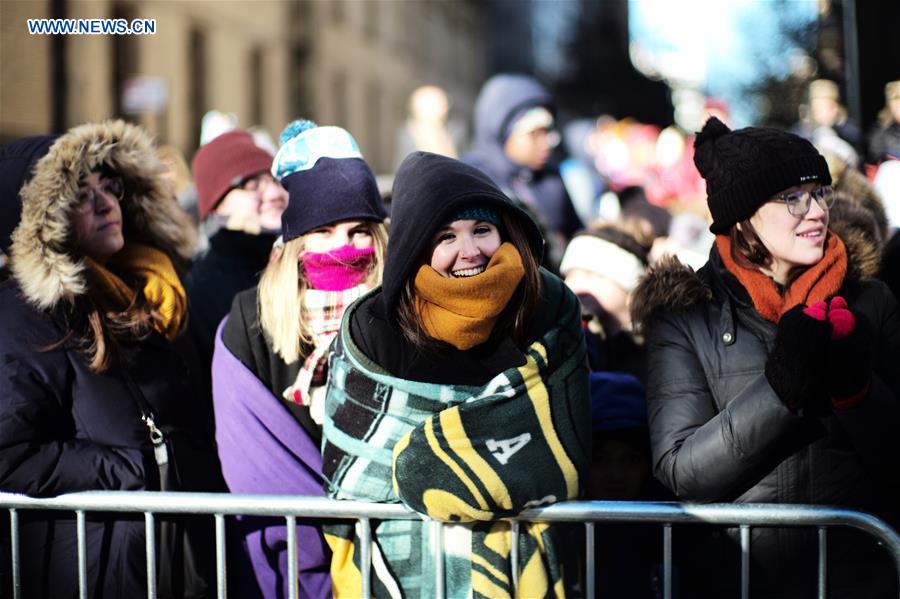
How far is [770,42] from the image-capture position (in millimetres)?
9469

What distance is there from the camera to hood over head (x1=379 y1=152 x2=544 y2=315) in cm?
294

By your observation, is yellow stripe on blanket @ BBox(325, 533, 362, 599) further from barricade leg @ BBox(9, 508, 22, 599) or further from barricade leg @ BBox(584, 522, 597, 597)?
barricade leg @ BBox(9, 508, 22, 599)

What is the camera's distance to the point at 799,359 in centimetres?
266

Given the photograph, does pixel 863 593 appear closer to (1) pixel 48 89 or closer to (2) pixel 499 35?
(1) pixel 48 89

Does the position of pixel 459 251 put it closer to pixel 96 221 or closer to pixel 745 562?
pixel 745 562

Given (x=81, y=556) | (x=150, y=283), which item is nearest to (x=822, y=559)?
(x=81, y=556)

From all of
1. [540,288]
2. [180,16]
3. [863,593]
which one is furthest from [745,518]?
[180,16]

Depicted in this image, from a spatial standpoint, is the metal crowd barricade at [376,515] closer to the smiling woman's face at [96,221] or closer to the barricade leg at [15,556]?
the barricade leg at [15,556]

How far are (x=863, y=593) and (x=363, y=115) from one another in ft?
110

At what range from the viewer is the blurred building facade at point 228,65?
1562 cm

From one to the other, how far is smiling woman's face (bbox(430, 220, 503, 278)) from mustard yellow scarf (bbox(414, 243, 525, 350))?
0.03 metres

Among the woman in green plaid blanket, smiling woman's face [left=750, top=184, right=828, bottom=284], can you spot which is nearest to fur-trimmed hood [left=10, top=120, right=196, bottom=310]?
the woman in green plaid blanket

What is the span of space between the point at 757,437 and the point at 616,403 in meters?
0.84

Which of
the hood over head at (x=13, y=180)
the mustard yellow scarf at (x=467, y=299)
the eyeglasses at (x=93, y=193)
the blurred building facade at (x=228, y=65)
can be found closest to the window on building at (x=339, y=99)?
the blurred building facade at (x=228, y=65)
